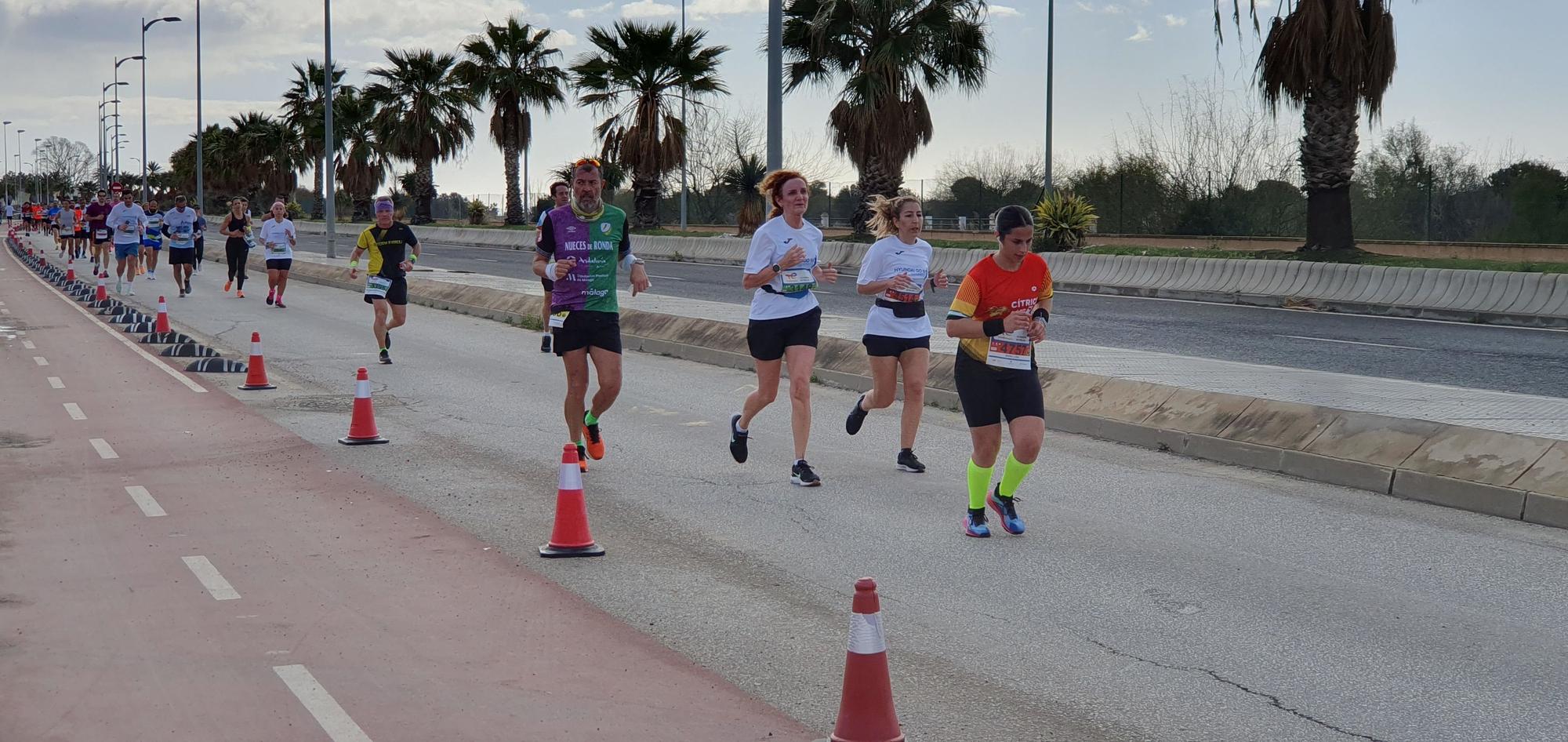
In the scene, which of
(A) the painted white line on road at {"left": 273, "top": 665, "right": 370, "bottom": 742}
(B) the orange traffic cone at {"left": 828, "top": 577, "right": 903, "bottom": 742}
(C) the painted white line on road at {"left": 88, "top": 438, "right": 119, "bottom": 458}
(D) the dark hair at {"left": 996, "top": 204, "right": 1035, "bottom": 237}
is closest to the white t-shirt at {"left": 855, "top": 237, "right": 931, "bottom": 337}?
(D) the dark hair at {"left": 996, "top": 204, "right": 1035, "bottom": 237}

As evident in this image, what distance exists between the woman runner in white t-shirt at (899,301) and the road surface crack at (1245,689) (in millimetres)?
3743

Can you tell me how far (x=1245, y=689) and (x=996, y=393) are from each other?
2.64m

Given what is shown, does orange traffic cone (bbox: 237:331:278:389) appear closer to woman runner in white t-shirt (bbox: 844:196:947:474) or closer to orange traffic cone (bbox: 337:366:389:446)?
orange traffic cone (bbox: 337:366:389:446)

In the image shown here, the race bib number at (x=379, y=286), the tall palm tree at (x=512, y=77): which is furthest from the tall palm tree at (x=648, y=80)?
the race bib number at (x=379, y=286)

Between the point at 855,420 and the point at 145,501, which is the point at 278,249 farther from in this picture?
the point at 855,420

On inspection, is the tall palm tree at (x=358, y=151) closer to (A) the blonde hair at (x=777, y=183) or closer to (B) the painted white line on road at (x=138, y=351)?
(B) the painted white line on road at (x=138, y=351)

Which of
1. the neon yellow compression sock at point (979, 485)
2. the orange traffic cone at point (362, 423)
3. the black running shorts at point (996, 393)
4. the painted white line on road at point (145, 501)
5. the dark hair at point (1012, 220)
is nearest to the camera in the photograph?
the dark hair at point (1012, 220)

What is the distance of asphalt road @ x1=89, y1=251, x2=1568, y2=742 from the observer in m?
5.10

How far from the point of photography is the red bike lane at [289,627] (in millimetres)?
4883

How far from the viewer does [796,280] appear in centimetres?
910

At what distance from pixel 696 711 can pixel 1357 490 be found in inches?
217

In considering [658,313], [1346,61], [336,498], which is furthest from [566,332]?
[1346,61]

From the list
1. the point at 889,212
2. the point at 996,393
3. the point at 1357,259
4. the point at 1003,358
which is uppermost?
the point at 889,212

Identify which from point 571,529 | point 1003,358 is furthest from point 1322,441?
point 571,529
